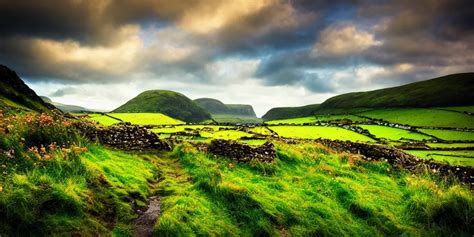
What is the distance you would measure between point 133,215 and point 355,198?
10339mm

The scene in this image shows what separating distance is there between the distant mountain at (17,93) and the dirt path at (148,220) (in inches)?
3384

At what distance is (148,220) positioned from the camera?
32.5 ft

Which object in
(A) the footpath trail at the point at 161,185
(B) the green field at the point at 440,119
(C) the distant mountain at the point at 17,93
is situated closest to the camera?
(A) the footpath trail at the point at 161,185

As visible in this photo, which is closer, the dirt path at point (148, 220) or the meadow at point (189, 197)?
the meadow at point (189, 197)

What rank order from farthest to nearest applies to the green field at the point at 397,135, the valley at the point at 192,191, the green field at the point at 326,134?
the green field at the point at 397,135 < the green field at the point at 326,134 < the valley at the point at 192,191

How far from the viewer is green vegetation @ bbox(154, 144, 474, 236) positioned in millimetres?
10602

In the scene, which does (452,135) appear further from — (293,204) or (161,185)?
(161,185)

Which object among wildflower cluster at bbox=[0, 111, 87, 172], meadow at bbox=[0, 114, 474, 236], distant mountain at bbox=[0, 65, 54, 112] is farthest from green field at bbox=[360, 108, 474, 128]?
distant mountain at bbox=[0, 65, 54, 112]

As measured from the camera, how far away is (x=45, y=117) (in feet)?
42.5

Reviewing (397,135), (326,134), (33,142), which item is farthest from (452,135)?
(33,142)

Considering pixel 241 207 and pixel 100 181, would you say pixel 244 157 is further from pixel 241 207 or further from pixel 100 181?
pixel 100 181

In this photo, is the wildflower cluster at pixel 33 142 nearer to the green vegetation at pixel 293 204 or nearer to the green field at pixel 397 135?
the green vegetation at pixel 293 204

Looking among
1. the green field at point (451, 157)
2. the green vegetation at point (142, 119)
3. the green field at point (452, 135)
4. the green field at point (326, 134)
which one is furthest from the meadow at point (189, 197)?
the green vegetation at point (142, 119)

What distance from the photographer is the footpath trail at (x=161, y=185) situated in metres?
9.51
